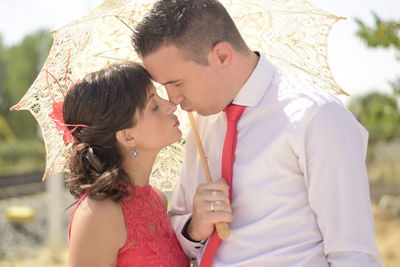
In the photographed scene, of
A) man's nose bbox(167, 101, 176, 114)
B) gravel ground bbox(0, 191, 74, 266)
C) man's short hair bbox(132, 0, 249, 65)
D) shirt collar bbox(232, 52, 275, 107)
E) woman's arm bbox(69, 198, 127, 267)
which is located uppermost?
man's short hair bbox(132, 0, 249, 65)

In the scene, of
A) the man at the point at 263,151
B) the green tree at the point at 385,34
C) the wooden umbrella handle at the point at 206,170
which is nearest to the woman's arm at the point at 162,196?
the man at the point at 263,151

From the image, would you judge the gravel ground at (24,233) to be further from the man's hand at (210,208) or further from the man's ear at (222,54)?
the man's ear at (222,54)

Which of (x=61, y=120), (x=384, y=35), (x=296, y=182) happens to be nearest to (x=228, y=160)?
(x=296, y=182)

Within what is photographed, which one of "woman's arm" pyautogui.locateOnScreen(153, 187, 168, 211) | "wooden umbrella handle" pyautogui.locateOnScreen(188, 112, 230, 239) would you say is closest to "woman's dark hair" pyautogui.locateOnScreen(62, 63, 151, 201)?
"wooden umbrella handle" pyautogui.locateOnScreen(188, 112, 230, 239)

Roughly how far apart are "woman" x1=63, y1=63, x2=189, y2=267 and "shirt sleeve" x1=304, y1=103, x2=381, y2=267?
0.81 meters

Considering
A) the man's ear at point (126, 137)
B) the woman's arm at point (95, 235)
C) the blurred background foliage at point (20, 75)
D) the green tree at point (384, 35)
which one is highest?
the man's ear at point (126, 137)

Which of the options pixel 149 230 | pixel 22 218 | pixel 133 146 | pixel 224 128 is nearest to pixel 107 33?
pixel 133 146

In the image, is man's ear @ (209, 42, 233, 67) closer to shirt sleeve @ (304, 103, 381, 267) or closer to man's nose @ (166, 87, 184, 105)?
man's nose @ (166, 87, 184, 105)

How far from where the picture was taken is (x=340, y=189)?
2357mm

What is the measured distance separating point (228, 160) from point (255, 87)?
1.18 feet

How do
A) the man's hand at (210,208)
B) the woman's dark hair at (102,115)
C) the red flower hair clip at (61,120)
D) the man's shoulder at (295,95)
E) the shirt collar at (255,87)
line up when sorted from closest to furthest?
1. the man's shoulder at (295,95)
2. the man's hand at (210,208)
3. the shirt collar at (255,87)
4. the woman's dark hair at (102,115)
5. the red flower hair clip at (61,120)

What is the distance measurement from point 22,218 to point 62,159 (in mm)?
13336

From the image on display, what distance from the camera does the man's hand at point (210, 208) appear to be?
2.62m

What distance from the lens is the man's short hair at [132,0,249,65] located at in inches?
107
